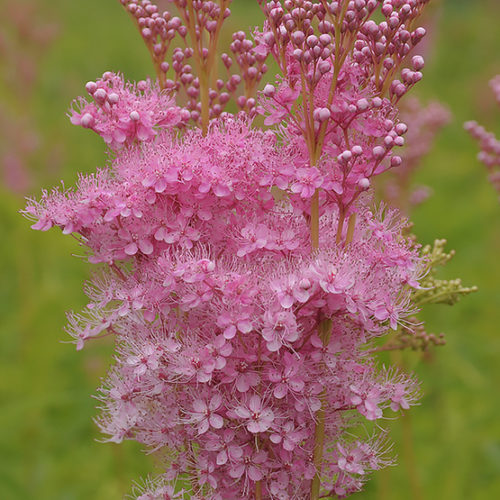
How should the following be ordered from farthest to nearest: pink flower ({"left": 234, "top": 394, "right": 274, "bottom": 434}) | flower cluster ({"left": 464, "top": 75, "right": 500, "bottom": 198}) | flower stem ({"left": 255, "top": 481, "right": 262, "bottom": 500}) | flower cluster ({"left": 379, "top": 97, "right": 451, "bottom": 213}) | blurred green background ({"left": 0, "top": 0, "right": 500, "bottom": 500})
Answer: flower cluster ({"left": 379, "top": 97, "right": 451, "bottom": 213}) < blurred green background ({"left": 0, "top": 0, "right": 500, "bottom": 500}) < flower cluster ({"left": 464, "top": 75, "right": 500, "bottom": 198}) < flower stem ({"left": 255, "top": 481, "right": 262, "bottom": 500}) < pink flower ({"left": 234, "top": 394, "right": 274, "bottom": 434})

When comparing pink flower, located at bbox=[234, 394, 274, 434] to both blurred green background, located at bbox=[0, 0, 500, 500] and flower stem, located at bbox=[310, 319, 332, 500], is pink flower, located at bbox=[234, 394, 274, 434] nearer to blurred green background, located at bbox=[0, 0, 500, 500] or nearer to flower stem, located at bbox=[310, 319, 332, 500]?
flower stem, located at bbox=[310, 319, 332, 500]

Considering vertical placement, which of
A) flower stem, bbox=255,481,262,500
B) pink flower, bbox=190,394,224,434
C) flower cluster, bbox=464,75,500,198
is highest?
flower cluster, bbox=464,75,500,198

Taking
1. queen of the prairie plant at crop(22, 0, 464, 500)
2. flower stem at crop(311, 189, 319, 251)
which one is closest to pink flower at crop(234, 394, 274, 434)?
queen of the prairie plant at crop(22, 0, 464, 500)

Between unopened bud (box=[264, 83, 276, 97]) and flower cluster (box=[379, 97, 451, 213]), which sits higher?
flower cluster (box=[379, 97, 451, 213])

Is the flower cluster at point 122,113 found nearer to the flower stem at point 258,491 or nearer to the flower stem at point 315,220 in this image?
the flower stem at point 315,220

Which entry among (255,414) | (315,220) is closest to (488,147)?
(315,220)

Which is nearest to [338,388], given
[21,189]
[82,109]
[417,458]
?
[82,109]

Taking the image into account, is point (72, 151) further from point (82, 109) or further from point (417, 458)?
point (82, 109)

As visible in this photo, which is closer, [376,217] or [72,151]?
[376,217]

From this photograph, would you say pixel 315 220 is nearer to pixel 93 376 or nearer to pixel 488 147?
pixel 488 147
